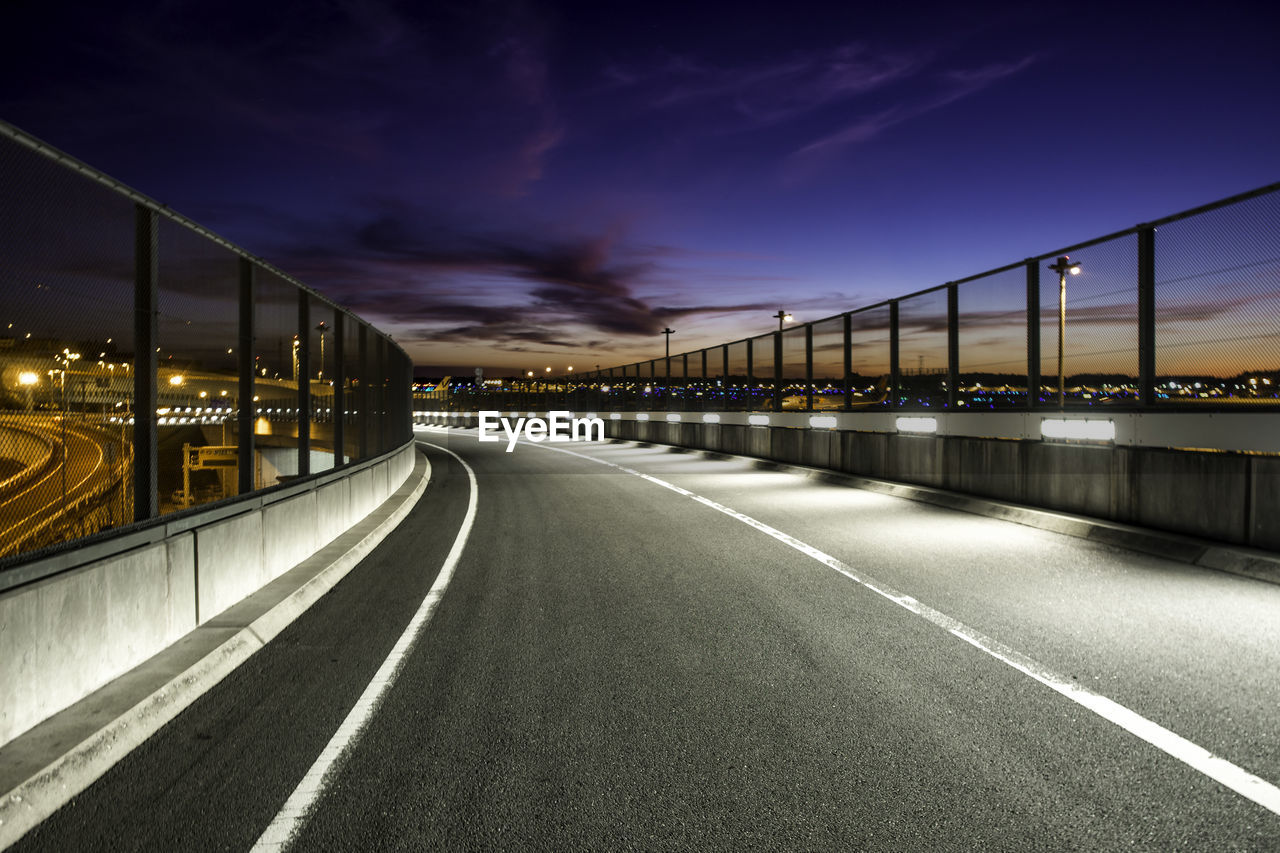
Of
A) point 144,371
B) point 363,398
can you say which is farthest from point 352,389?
point 144,371

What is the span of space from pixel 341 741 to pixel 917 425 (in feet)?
43.8

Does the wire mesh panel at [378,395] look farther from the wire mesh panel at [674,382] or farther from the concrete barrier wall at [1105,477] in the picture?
the wire mesh panel at [674,382]

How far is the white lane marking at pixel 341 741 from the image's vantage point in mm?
3445

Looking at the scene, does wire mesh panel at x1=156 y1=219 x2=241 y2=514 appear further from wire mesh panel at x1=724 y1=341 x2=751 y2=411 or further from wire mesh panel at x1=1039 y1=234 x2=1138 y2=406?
wire mesh panel at x1=724 y1=341 x2=751 y2=411

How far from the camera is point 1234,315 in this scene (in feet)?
29.8

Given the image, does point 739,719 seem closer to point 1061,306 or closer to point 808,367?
point 1061,306

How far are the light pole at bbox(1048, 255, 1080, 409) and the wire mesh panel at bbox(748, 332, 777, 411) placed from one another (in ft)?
43.3

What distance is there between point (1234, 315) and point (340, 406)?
11.4 meters

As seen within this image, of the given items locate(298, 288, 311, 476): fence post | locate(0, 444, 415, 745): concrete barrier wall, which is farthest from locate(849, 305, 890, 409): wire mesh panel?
locate(0, 444, 415, 745): concrete barrier wall

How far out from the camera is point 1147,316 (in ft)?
33.9

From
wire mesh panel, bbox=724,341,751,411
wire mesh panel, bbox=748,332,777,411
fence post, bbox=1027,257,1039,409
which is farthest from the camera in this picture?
wire mesh panel, bbox=724,341,751,411

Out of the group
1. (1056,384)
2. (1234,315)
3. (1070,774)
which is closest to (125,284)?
(1070,774)

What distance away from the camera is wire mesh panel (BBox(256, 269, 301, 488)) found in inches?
331

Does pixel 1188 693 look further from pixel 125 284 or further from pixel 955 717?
pixel 125 284
